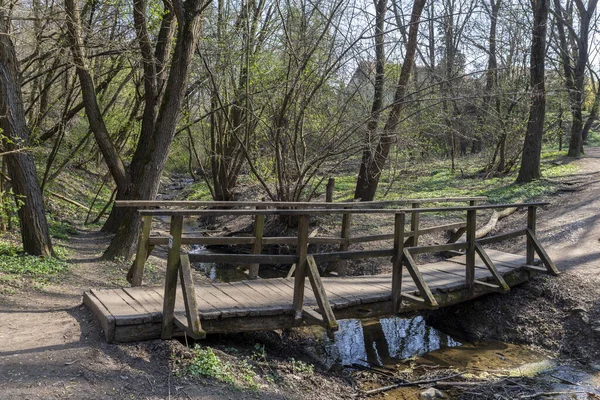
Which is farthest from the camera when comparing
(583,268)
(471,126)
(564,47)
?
(564,47)

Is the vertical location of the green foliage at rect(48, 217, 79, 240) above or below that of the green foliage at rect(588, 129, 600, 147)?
below

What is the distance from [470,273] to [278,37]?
6659 mm

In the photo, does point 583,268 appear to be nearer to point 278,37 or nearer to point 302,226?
point 302,226

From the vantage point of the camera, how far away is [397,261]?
21.6ft

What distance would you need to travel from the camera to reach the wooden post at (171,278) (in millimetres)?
5105

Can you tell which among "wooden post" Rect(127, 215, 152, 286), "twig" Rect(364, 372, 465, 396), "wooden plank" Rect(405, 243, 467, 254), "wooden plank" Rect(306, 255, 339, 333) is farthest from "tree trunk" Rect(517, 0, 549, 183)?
"wooden post" Rect(127, 215, 152, 286)

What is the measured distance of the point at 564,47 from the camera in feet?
72.5

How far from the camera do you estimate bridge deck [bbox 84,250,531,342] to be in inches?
202

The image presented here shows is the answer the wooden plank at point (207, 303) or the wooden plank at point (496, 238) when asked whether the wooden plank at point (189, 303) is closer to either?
the wooden plank at point (207, 303)

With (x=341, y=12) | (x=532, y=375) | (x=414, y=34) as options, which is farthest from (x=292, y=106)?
(x=532, y=375)

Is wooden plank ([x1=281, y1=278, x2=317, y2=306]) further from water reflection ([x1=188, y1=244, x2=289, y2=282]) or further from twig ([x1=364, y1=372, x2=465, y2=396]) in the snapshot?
water reflection ([x1=188, y1=244, x2=289, y2=282])

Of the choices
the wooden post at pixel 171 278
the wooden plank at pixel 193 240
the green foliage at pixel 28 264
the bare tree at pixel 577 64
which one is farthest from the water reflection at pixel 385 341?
the bare tree at pixel 577 64

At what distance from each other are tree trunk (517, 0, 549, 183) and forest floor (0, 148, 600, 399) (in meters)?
5.94

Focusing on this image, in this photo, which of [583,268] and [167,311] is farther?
[583,268]
